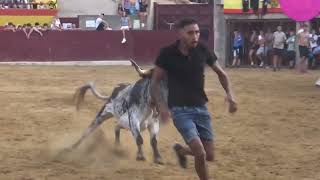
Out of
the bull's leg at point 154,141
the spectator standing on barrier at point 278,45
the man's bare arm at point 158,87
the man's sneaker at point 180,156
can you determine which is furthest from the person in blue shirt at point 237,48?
the man's bare arm at point 158,87

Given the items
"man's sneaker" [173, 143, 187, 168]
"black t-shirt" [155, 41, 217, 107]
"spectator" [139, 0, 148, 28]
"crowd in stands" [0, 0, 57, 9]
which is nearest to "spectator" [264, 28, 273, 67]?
"spectator" [139, 0, 148, 28]

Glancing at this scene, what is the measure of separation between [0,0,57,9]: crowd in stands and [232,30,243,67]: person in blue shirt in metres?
11.0

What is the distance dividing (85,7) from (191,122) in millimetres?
27988

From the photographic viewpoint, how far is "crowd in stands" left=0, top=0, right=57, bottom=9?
105 feet

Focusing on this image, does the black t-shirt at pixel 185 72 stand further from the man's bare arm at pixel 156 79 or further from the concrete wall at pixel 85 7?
the concrete wall at pixel 85 7

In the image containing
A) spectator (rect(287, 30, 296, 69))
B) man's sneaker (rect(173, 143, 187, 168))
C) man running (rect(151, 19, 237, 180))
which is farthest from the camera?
spectator (rect(287, 30, 296, 69))

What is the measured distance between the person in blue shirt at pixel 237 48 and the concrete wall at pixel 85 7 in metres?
8.96

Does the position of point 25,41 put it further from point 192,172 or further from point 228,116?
point 192,172

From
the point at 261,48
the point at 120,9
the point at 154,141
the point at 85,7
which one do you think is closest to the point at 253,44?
the point at 261,48

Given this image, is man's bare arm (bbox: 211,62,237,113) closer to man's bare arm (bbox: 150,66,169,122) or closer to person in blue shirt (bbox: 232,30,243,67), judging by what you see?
man's bare arm (bbox: 150,66,169,122)

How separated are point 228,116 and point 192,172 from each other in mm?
4792

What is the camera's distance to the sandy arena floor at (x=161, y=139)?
22.1 feet

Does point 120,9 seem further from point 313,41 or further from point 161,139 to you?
point 161,139

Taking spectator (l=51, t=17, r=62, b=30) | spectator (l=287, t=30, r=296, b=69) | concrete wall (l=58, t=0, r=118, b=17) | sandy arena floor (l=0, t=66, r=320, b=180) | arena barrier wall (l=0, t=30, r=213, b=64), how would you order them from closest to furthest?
sandy arena floor (l=0, t=66, r=320, b=180) → spectator (l=287, t=30, r=296, b=69) → arena barrier wall (l=0, t=30, r=213, b=64) → spectator (l=51, t=17, r=62, b=30) → concrete wall (l=58, t=0, r=118, b=17)
